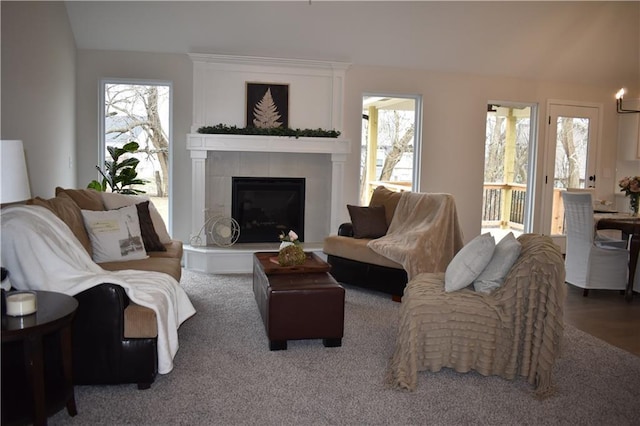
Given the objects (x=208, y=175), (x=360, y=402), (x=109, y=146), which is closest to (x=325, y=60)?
(x=208, y=175)

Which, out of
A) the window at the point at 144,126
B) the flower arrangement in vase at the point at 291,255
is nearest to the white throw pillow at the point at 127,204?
the flower arrangement in vase at the point at 291,255

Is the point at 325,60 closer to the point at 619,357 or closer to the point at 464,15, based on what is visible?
the point at 464,15

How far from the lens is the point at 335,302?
11.3ft

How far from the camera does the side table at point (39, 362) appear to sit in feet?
6.93

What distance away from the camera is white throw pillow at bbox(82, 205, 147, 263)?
3766 millimetres

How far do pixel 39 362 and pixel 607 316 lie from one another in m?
4.23

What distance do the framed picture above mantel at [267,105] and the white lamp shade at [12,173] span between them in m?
3.71

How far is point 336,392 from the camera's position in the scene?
2820 mm

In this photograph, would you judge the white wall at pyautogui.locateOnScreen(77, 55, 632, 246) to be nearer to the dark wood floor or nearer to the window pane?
the window pane

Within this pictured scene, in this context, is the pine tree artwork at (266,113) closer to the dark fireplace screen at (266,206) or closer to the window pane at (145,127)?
the dark fireplace screen at (266,206)

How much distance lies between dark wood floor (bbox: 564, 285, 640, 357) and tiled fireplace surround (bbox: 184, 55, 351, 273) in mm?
2664

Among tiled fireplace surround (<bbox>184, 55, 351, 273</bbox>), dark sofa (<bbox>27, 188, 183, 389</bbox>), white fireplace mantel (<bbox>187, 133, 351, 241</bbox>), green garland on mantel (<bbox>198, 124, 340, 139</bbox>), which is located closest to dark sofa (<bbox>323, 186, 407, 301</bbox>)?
tiled fireplace surround (<bbox>184, 55, 351, 273</bbox>)

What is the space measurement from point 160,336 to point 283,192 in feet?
12.0

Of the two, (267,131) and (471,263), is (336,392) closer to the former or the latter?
(471,263)
